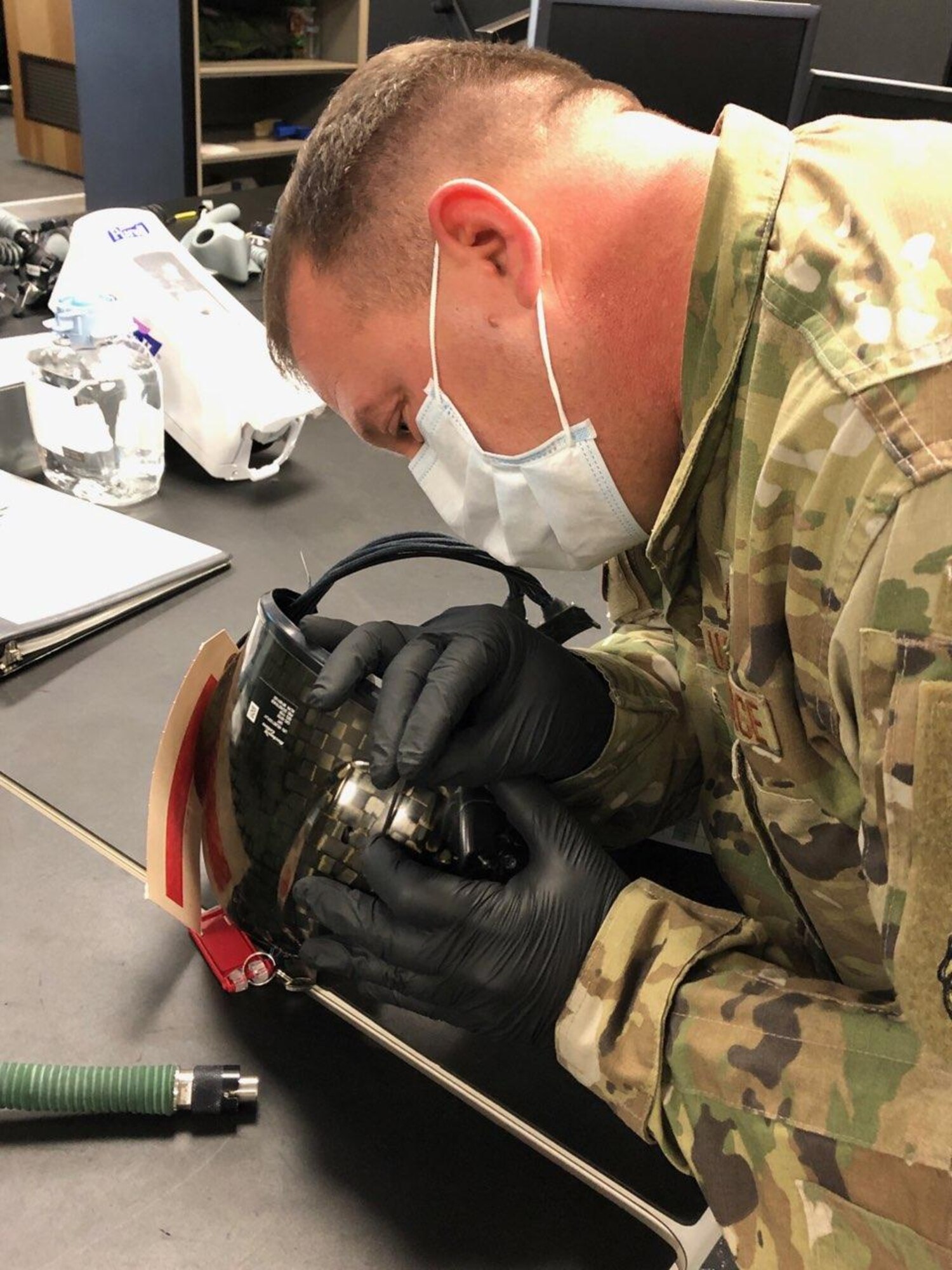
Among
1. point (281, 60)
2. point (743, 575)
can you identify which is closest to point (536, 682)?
point (743, 575)

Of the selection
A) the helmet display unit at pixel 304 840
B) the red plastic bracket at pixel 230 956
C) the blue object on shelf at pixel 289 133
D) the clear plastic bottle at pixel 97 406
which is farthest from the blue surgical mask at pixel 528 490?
the blue object on shelf at pixel 289 133

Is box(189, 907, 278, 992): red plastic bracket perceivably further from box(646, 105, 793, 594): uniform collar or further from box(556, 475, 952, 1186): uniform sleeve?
box(646, 105, 793, 594): uniform collar

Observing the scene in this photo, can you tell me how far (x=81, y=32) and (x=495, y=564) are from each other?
10.5ft

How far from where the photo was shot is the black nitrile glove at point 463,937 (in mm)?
646

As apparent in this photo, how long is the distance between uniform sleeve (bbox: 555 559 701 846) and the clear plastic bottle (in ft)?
2.16

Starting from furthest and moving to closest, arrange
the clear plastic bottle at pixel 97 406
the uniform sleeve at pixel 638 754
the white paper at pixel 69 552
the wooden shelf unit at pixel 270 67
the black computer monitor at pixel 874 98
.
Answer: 1. the wooden shelf unit at pixel 270 67
2. the black computer monitor at pixel 874 98
3. the clear plastic bottle at pixel 97 406
4. the white paper at pixel 69 552
5. the uniform sleeve at pixel 638 754

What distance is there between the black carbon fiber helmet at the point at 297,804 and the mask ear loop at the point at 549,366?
0.20 m

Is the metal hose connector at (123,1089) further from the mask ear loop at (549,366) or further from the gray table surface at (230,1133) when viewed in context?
the mask ear loop at (549,366)

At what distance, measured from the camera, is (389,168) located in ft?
2.11

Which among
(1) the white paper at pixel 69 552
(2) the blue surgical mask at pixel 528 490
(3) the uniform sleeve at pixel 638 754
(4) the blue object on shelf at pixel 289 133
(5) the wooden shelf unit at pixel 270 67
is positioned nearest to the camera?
(2) the blue surgical mask at pixel 528 490

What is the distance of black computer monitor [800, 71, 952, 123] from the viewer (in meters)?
1.71

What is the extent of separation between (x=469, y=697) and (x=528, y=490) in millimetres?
142

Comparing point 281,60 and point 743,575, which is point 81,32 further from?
point 743,575

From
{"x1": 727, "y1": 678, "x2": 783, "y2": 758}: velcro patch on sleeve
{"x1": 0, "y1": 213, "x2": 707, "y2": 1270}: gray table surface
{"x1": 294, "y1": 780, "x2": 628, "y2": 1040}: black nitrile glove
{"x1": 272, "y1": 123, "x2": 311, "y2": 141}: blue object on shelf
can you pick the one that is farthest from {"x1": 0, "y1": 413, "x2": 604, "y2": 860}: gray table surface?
{"x1": 272, "y1": 123, "x2": 311, "y2": 141}: blue object on shelf
